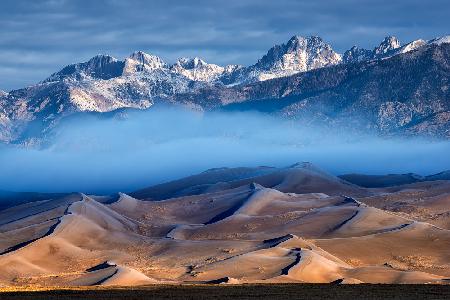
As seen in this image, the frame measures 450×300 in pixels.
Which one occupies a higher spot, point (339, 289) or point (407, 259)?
point (339, 289)

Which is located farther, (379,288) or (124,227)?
(124,227)

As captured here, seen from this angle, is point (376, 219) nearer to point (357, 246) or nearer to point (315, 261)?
point (357, 246)

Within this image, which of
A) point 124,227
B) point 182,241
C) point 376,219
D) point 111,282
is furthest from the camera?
point 124,227

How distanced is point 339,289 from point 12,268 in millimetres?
78608

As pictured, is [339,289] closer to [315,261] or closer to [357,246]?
[315,261]

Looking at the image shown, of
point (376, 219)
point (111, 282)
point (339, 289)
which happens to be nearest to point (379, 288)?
point (339, 289)

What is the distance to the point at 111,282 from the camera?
108312 mm

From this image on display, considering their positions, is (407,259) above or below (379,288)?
below

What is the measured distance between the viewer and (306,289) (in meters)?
70.8

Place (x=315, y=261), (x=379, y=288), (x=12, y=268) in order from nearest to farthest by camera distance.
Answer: (x=379, y=288)
(x=315, y=261)
(x=12, y=268)

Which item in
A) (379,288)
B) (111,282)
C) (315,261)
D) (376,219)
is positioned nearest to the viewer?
(379,288)

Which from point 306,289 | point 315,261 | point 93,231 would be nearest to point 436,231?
point 315,261

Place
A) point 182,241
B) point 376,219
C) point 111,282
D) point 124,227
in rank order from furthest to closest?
point 124,227 → point 376,219 → point 182,241 → point 111,282

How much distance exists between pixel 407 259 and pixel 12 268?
2367 inches
